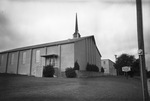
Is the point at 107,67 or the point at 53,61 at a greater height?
the point at 53,61

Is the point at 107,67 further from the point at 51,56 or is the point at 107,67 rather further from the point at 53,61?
the point at 51,56

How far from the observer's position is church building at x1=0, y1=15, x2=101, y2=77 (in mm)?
26953

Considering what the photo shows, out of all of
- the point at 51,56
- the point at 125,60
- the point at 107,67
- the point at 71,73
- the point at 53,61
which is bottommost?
the point at 107,67

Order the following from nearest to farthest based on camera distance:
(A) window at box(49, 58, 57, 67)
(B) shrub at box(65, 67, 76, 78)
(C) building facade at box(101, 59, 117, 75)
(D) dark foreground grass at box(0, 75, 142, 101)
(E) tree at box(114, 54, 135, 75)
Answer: (D) dark foreground grass at box(0, 75, 142, 101), (B) shrub at box(65, 67, 76, 78), (A) window at box(49, 58, 57, 67), (E) tree at box(114, 54, 135, 75), (C) building facade at box(101, 59, 117, 75)

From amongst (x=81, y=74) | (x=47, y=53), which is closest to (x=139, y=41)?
(x=81, y=74)

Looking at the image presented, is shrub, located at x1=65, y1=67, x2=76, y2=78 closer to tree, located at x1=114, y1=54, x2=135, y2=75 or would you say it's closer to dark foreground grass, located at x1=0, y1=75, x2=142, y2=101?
dark foreground grass, located at x1=0, y1=75, x2=142, y2=101

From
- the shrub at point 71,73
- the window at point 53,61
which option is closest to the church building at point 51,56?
the window at point 53,61

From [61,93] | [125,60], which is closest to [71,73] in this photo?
Answer: [61,93]

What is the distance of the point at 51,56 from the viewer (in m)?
28.6

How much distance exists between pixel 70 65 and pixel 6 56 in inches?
931

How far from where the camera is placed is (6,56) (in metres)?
38.9

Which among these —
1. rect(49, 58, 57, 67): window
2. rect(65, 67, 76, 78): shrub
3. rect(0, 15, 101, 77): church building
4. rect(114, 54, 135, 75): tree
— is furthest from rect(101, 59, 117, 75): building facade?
rect(65, 67, 76, 78): shrub

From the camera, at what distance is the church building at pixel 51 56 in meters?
27.0

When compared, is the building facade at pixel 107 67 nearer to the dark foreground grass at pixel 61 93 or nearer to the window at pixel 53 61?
the window at pixel 53 61
